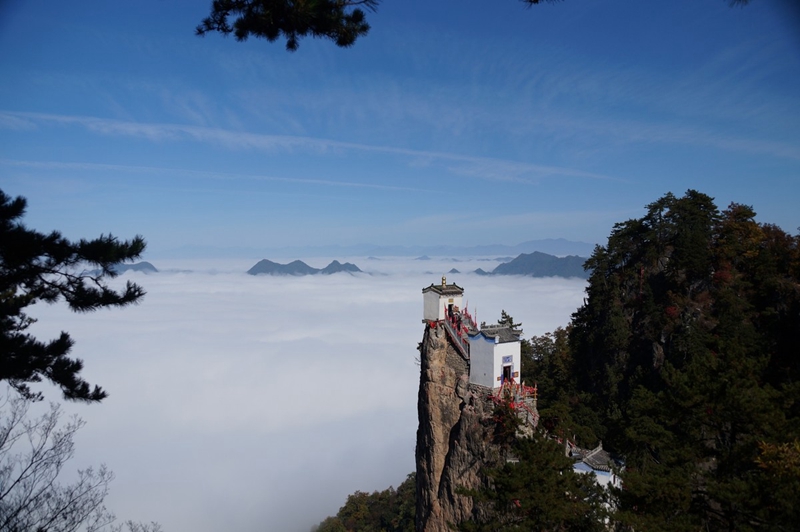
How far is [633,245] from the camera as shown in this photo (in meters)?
31.9

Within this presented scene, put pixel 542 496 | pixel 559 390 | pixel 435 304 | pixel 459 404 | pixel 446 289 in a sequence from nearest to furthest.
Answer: pixel 542 496, pixel 459 404, pixel 435 304, pixel 446 289, pixel 559 390

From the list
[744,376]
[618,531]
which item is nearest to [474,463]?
[618,531]

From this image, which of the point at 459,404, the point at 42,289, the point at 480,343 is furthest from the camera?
the point at 459,404

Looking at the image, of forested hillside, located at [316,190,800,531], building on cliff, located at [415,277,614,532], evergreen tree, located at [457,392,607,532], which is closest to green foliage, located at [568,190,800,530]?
forested hillside, located at [316,190,800,531]

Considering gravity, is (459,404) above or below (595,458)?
above

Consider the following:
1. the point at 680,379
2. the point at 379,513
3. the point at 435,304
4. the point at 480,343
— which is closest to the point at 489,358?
the point at 480,343

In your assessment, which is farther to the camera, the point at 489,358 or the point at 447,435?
the point at 447,435

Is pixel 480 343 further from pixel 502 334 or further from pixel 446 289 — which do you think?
pixel 446 289

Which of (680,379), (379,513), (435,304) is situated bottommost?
(379,513)

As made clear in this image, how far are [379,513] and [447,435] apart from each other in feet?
71.9

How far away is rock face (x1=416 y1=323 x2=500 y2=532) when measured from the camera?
20062mm

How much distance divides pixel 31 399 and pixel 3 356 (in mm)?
1292

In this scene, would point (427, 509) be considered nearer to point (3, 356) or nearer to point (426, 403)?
point (426, 403)

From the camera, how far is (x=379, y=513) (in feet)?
132
